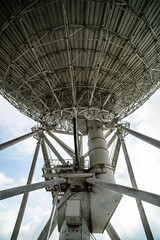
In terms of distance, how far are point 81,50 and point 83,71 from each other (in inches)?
58.8

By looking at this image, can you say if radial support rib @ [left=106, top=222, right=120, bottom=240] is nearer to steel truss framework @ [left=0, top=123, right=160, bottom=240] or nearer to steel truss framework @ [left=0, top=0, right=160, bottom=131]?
steel truss framework @ [left=0, top=123, right=160, bottom=240]

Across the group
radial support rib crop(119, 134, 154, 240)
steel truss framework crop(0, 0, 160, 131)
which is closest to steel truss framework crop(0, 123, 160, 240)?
radial support rib crop(119, 134, 154, 240)

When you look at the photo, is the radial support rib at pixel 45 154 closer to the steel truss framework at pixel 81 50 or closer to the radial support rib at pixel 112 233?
the steel truss framework at pixel 81 50

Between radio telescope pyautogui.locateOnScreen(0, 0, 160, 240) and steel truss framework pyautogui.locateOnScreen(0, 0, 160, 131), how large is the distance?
4cm

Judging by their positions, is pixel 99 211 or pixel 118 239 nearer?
pixel 99 211

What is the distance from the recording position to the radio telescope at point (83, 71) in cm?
640

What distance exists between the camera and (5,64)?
8633 mm

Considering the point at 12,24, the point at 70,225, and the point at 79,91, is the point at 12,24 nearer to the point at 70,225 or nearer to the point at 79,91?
the point at 79,91

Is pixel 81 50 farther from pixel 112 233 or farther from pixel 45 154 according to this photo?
pixel 112 233

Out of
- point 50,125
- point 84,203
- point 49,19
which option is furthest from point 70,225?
point 49,19

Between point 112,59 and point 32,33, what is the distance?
4942 millimetres

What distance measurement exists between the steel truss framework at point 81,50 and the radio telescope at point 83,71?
37 millimetres

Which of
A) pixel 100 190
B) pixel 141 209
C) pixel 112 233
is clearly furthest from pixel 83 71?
pixel 112 233

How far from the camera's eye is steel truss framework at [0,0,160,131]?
6418 mm
